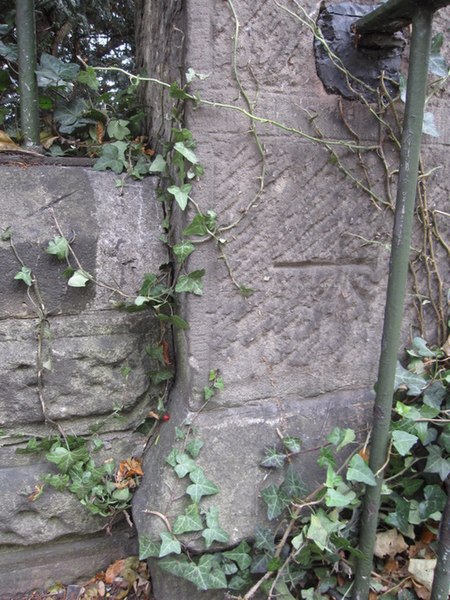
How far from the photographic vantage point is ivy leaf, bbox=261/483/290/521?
123 cm

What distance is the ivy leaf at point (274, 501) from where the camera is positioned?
1.23 meters

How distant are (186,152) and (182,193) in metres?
0.09

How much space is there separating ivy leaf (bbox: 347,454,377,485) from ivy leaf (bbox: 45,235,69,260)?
2.81ft

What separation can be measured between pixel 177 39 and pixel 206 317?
0.67 meters

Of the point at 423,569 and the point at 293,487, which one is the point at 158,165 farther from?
the point at 423,569

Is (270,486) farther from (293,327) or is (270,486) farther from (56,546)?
(56,546)

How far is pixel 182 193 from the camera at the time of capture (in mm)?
1137

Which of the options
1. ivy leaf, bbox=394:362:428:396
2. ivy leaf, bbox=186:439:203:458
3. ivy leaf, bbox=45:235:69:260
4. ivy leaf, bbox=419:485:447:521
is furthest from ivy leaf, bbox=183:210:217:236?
ivy leaf, bbox=419:485:447:521

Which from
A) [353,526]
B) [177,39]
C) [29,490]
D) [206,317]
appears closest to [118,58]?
[177,39]

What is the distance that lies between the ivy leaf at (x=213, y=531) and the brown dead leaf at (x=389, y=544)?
42 centimetres

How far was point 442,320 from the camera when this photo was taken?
142 cm

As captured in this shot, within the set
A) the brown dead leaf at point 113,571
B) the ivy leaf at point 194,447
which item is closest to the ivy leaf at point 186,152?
the ivy leaf at point 194,447

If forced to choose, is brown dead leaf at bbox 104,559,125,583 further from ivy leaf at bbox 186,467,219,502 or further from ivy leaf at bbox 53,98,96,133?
ivy leaf at bbox 53,98,96,133

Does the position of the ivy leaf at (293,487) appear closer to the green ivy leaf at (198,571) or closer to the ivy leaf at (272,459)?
the ivy leaf at (272,459)
